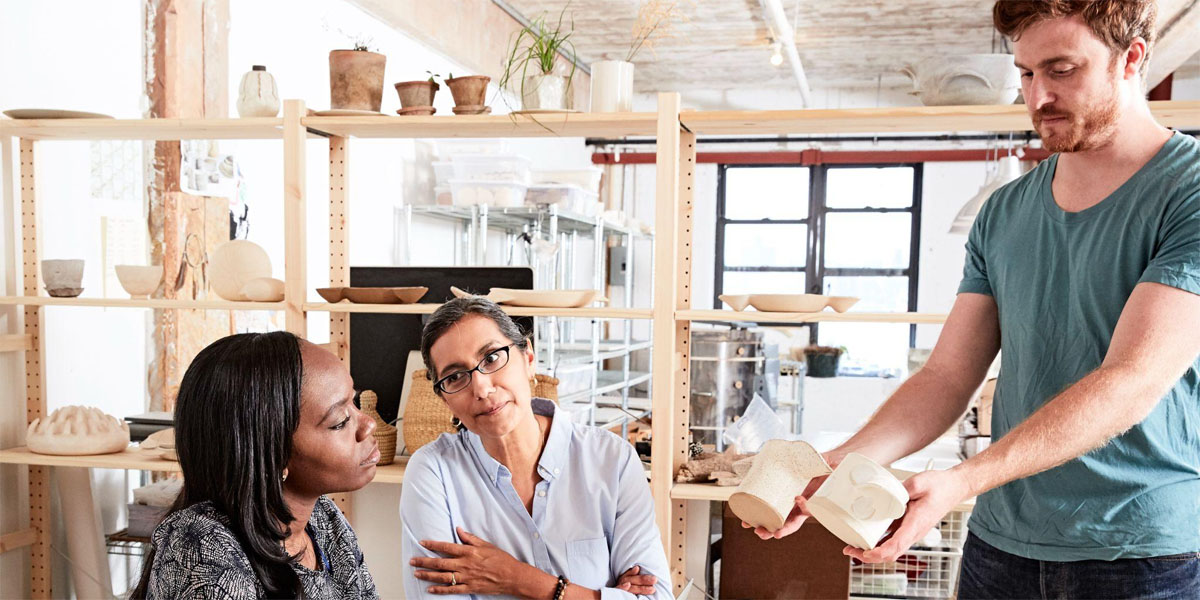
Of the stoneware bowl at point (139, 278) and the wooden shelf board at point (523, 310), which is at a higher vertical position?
the stoneware bowl at point (139, 278)

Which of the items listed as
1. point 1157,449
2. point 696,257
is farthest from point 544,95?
point 696,257

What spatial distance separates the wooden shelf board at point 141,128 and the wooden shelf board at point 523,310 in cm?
52

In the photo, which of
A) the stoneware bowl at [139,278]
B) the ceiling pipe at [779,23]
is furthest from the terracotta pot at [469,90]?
the ceiling pipe at [779,23]

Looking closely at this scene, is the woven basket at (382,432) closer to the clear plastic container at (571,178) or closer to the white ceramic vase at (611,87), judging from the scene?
the white ceramic vase at (611,87)

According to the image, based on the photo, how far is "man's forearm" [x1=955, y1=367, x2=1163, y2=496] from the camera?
104cm

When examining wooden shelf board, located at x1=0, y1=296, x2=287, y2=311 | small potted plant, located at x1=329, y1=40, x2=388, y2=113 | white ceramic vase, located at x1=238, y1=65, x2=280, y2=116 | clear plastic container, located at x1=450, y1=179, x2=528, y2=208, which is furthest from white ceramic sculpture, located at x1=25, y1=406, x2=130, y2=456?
clear plastic container, located at x1=450, y1=179, x2=528, y2=208

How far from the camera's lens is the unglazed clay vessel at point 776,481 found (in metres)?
1.18

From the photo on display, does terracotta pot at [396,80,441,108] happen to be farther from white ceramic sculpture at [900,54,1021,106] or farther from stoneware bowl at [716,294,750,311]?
white ceramic sculpture at [900,54,1021,106]

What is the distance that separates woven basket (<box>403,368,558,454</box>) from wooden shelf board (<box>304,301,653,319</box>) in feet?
0.65

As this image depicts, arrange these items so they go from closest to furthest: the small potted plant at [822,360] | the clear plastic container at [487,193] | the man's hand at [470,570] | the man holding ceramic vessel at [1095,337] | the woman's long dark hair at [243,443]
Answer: the man holding ceramic vessel at [1095,337]
the woman's long dark hair at [243,443]
the man's hand at [470,570]
the clear plastic container at [487,193]
the small potted plant at [822,360]

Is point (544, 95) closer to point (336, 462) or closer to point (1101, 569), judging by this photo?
point (336, 462)

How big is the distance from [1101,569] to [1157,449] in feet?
0.56

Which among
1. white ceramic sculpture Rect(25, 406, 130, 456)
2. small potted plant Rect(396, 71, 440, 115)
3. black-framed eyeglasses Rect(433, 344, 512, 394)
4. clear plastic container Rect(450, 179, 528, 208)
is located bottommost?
white ceramic sculpture Rect(25, 406, 130, 456)

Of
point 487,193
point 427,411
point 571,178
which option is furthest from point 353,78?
point 571,178
